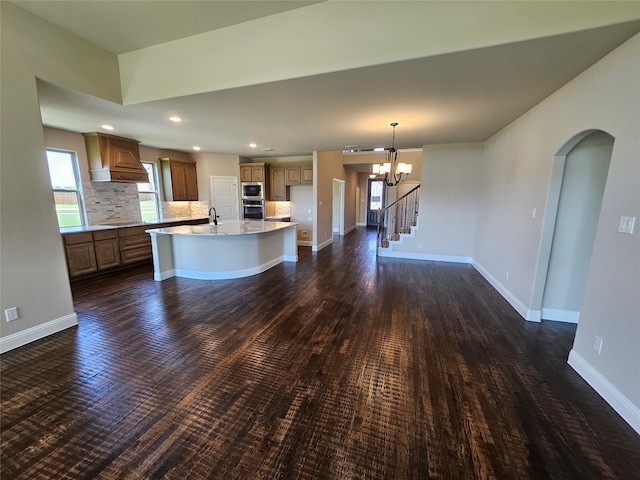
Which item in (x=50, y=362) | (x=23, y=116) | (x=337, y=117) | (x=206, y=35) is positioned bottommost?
(x=50, y=362)

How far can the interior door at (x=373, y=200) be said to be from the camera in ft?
40.1

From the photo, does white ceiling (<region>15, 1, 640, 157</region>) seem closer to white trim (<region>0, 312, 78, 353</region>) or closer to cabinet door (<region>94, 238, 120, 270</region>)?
cabinet door (<region>94, 238, 120, 270</region>)

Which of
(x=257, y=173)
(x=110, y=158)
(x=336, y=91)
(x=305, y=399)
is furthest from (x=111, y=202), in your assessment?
(x=305, y=399)

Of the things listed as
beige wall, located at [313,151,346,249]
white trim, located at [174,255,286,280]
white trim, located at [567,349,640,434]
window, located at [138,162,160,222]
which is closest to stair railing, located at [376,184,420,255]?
beige wall, located at [313,151,346,249]

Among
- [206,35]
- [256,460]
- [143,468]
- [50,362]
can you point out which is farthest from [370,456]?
[206,35]

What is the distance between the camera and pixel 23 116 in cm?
243

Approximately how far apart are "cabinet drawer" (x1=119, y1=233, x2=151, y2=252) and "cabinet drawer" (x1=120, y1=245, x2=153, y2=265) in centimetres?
6

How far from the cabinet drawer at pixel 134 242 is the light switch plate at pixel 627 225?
6841 millimetres

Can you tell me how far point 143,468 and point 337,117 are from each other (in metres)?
3.95

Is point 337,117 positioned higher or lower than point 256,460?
higher

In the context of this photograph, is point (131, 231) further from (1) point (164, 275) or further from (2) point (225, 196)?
(2) point (225, 196)

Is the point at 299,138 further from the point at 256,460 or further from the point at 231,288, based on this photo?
the point at 256,460

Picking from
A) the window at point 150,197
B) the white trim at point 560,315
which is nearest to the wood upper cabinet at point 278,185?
the window at point 150,197

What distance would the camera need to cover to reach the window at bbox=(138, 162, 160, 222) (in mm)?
6047
